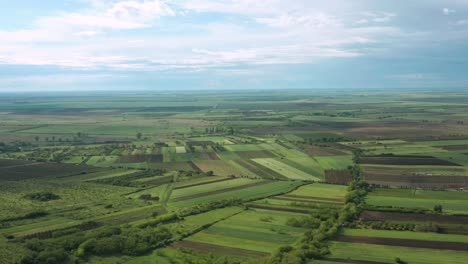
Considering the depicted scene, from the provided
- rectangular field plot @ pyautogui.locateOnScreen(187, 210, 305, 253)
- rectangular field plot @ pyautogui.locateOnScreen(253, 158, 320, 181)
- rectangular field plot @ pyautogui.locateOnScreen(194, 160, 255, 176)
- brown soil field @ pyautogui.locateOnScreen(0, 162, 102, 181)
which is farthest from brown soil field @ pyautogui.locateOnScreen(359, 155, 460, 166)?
brown soil field @ pyautogui.locateOnScreen(0, 162, 102, 181)

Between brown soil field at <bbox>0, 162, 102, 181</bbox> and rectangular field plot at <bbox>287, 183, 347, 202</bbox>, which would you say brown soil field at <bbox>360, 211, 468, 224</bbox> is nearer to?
rectangular field plot at <bbox>287, 183, 347, 202</bbox>

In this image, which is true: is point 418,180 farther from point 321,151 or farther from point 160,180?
point 160,180

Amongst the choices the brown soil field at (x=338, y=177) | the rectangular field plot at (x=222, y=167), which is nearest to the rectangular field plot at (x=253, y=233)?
the brown soil field at (x=338, y=177)

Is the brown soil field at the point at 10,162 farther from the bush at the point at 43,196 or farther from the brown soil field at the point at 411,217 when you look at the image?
the brown soil field at the point at 411,217

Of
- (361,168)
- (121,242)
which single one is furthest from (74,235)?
(361,168)

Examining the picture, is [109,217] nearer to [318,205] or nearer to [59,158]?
[318,205]

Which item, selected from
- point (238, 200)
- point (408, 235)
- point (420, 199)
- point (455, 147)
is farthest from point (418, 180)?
point (455, 147)
